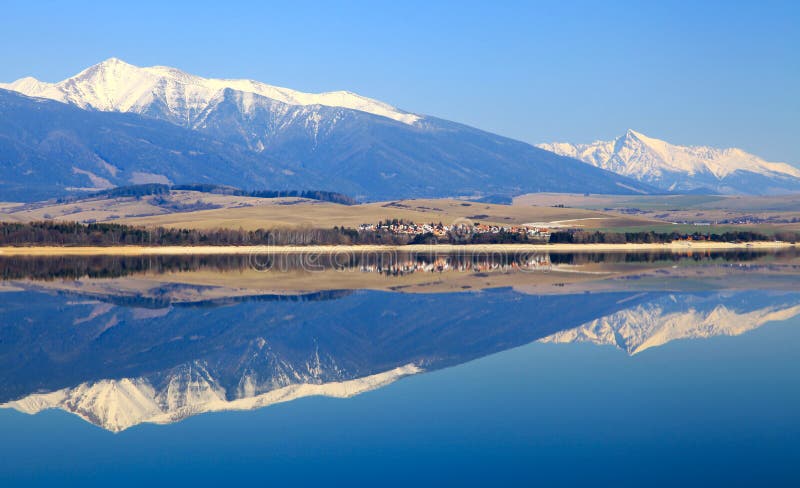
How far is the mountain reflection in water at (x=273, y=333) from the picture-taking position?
76.1ft

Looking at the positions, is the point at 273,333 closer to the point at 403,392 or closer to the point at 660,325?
the point at 403,392

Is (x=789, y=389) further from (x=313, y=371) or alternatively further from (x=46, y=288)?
(x=46, y=288)

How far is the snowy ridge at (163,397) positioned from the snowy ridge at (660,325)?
362 inches

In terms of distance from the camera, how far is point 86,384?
2400 centimetres

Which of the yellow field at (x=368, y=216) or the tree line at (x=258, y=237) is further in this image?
the yellow field at (x=368, y=216)

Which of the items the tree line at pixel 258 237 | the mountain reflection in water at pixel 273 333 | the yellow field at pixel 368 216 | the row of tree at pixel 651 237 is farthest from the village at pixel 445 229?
the mountain reflection in water at pixel 273 333

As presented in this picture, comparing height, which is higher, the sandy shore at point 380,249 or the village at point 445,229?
the village at point 445,229

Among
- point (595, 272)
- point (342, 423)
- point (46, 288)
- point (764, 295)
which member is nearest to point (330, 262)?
point (595, 272)

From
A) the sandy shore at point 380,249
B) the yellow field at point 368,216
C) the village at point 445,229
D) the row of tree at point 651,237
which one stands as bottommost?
the sandy shore at point 380,249

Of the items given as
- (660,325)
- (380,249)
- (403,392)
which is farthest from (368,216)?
(403,392)

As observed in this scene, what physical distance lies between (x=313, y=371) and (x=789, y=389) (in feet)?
38.1

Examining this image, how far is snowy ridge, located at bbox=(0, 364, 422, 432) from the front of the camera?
2070 cm

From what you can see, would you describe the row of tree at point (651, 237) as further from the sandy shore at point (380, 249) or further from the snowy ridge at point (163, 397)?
the snowy ridge at point (163, 397)

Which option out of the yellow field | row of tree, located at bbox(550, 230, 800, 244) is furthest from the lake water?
the yellow field
